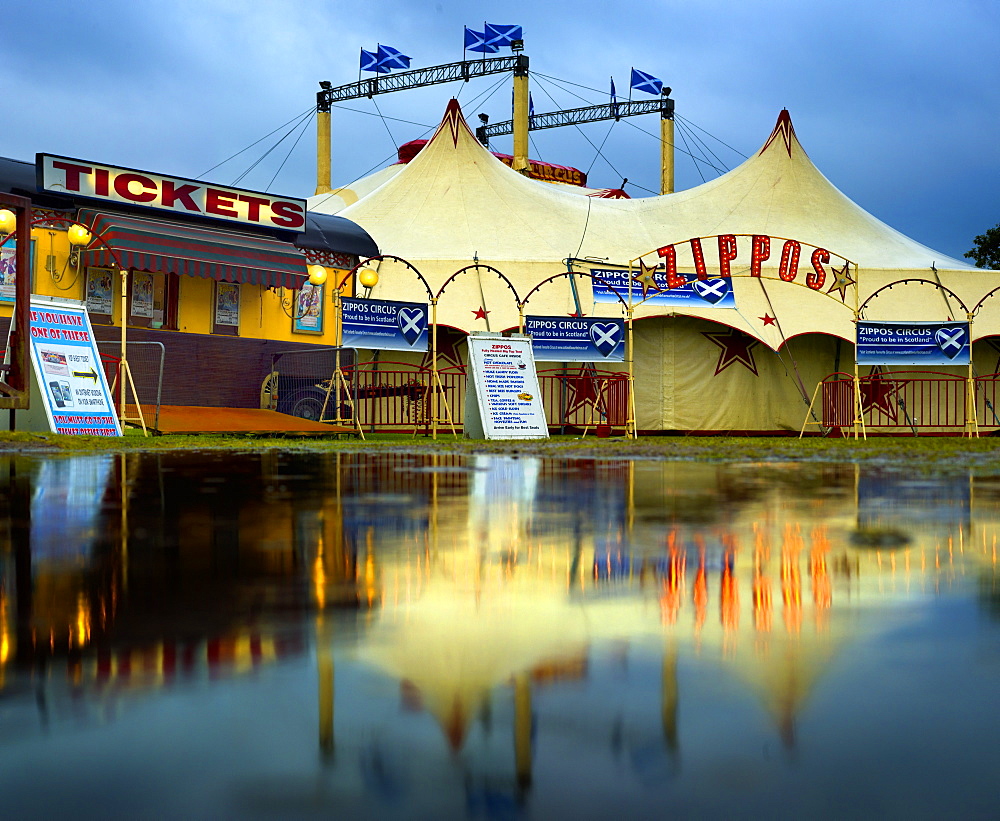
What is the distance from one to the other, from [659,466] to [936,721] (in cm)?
763

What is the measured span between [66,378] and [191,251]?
204 inches

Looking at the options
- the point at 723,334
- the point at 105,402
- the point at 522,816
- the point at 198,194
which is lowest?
the point at 522,816

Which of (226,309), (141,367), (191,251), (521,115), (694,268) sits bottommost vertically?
(141,367)

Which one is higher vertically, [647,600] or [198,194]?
[198,194]

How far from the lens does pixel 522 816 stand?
1536mm

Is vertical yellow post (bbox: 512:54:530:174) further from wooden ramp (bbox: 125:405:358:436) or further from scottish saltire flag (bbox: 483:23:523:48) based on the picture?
wooden ramp (bbox: 125:405:358:436)

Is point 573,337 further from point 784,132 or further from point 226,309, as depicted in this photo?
point 784,132

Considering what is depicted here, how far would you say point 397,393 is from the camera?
72.1 ft

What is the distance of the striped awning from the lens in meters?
17.4

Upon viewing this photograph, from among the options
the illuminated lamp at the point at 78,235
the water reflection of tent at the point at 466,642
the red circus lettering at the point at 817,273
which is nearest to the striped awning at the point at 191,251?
the illuminated lamp at the point at 78,235

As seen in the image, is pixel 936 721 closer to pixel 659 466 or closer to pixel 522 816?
pixel 522 816

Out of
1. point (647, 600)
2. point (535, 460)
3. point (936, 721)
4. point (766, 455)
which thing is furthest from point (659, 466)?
point (936, 721)

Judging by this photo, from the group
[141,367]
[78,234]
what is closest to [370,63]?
[141,367]

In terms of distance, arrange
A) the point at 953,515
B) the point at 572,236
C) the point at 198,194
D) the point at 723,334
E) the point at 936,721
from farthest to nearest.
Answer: the point at 572,236 < the point at 723,334 < the point at 198,194 < the point at 953,515 < the point at 936,721
